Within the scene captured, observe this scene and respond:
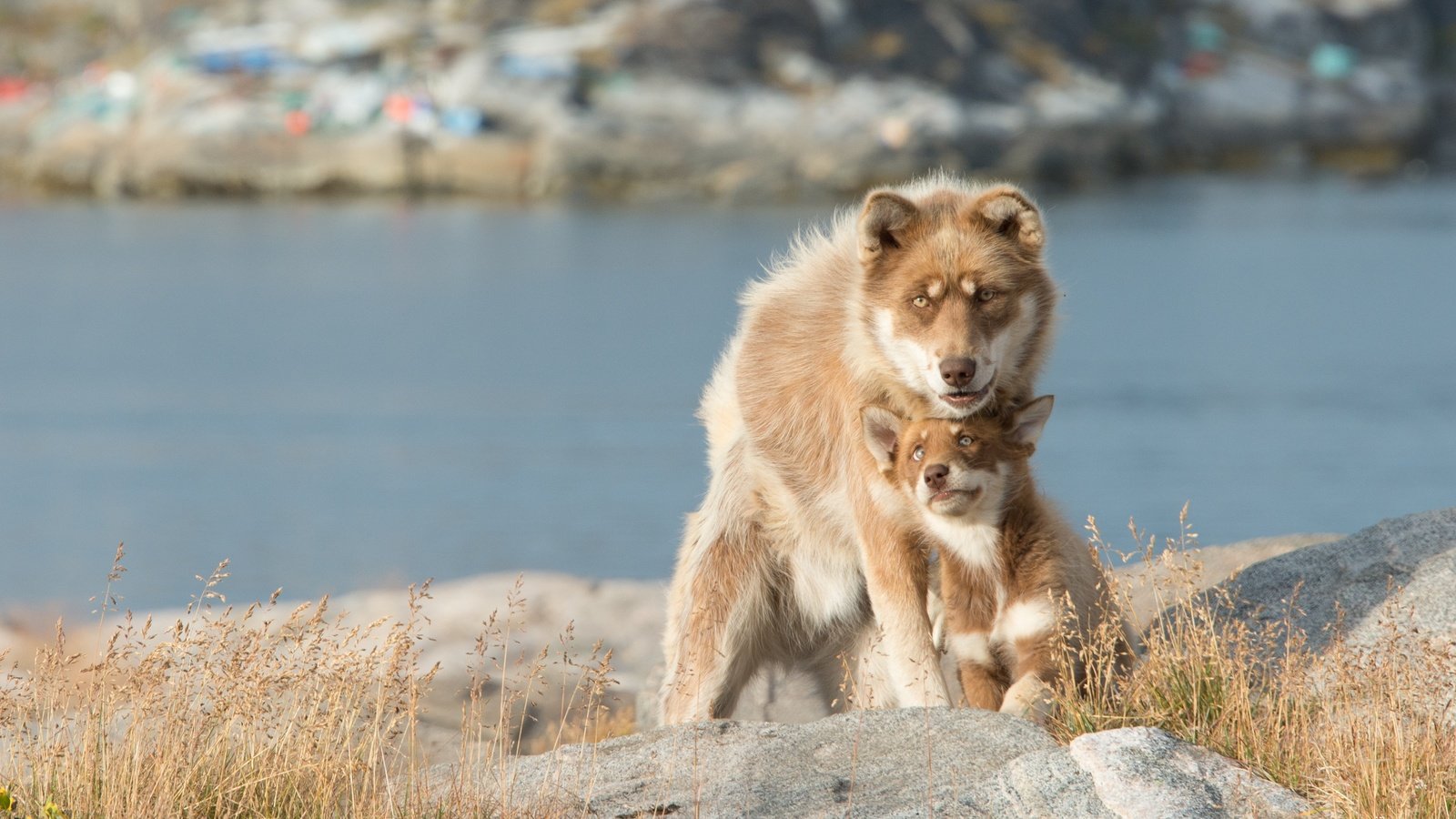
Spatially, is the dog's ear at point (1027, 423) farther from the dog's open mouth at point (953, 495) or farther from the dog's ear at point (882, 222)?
the dog's ear at point (882, 222)

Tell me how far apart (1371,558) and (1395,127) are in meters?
104

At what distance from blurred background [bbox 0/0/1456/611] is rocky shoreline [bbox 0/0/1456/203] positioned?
235mm

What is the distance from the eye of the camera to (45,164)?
286 ft

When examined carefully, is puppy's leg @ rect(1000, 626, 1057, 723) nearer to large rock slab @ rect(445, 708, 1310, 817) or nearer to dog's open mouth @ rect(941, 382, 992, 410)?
large rock slab @ rect(445, 708, 1310, 817)

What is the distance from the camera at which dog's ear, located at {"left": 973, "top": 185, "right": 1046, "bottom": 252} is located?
7391 mm

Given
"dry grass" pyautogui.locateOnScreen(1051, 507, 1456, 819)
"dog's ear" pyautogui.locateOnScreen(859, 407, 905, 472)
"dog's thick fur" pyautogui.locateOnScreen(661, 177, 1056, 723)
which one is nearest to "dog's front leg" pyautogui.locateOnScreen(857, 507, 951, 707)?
"dog's thick fur" pyautogui.locateOnScreen(661, 177, 1056, 723)

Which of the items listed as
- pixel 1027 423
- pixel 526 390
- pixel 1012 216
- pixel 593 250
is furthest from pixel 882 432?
pixel 593 250

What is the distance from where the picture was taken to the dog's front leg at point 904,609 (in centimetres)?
733

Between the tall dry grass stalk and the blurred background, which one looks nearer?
the tall dry grass stalk

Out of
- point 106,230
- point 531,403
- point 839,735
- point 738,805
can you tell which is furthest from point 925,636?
point 106,230

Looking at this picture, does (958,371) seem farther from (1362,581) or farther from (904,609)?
(1362,581)

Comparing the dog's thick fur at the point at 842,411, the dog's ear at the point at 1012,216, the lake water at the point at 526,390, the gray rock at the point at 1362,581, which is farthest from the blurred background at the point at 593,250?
the dog's ear at the point at 1012,216

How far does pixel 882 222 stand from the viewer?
7445 millimetres

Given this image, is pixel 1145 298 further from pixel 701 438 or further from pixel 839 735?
pixel 839 735
